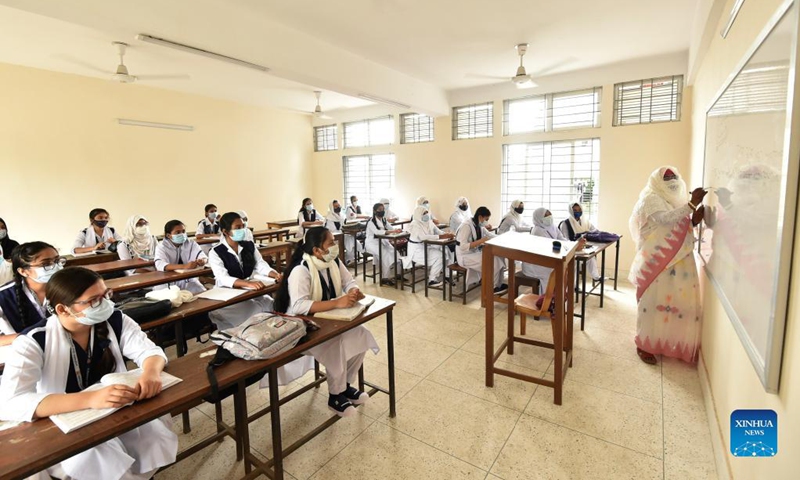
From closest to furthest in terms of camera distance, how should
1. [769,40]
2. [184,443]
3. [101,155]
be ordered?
[769,40]
[184,443]
[101,155]

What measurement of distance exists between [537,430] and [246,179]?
7.77m

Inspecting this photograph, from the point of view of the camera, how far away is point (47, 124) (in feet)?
18.9

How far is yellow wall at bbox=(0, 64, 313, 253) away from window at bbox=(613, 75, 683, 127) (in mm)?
6933

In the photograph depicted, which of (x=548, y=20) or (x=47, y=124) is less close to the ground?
(x=548, y=20)

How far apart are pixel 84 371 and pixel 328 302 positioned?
3.63ft

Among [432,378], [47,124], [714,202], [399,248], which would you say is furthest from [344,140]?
[714,202]

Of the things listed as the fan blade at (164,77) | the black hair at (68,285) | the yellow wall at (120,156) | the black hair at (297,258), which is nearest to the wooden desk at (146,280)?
the black hair at (297,258)

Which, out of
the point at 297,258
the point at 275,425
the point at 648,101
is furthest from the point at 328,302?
the point at 648,101

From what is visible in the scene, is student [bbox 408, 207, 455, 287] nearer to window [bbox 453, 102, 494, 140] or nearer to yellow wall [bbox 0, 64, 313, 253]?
window [bbox 453, 102, 494, 140]

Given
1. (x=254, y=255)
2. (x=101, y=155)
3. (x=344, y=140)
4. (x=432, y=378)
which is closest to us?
(x=432, y=378)

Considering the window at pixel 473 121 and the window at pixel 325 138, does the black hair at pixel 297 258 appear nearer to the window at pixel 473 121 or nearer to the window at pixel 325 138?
the window at pixel 473 121

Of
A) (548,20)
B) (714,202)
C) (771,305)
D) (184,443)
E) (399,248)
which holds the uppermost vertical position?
(548,20)

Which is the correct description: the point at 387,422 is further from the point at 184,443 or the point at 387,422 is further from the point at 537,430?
the point at 184,443

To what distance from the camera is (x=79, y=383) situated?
4.95 feet
